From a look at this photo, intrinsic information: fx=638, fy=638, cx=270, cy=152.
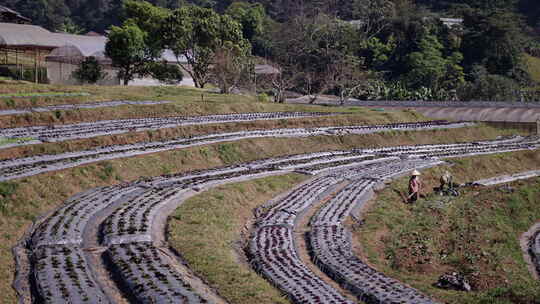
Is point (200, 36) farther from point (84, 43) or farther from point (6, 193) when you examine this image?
point (6, 193)

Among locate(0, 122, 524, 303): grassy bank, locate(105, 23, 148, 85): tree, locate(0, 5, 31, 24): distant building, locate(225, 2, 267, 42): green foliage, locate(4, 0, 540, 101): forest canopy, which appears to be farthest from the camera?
locate(225, 2, 267, 42): green foliage

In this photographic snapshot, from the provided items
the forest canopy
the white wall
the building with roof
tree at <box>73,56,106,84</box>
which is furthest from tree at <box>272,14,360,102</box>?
the white wall

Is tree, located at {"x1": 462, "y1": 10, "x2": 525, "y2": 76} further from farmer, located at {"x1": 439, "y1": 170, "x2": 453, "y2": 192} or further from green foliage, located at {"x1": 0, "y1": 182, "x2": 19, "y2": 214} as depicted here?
green foliage, located at {"x1": 0, "y1": 182, "x2": 19, "y2": 214}

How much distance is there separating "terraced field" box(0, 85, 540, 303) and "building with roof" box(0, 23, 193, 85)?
16124 millimetres

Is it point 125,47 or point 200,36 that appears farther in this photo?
point 200,36

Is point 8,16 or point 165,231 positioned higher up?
point 8,16

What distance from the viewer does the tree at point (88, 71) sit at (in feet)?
181

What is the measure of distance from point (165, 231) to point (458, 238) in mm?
12161

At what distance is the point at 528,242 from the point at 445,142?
2177 centimetres

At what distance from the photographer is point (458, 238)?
1012 inches

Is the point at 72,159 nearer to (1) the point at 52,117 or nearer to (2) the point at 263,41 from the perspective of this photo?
(1) the point at 52,117

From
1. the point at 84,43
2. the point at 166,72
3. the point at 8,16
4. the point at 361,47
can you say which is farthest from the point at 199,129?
the point at 361,47

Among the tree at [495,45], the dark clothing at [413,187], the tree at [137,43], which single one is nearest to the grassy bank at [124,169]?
the dark clothing at [413,187]

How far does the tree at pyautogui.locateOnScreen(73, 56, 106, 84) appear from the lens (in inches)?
2176
